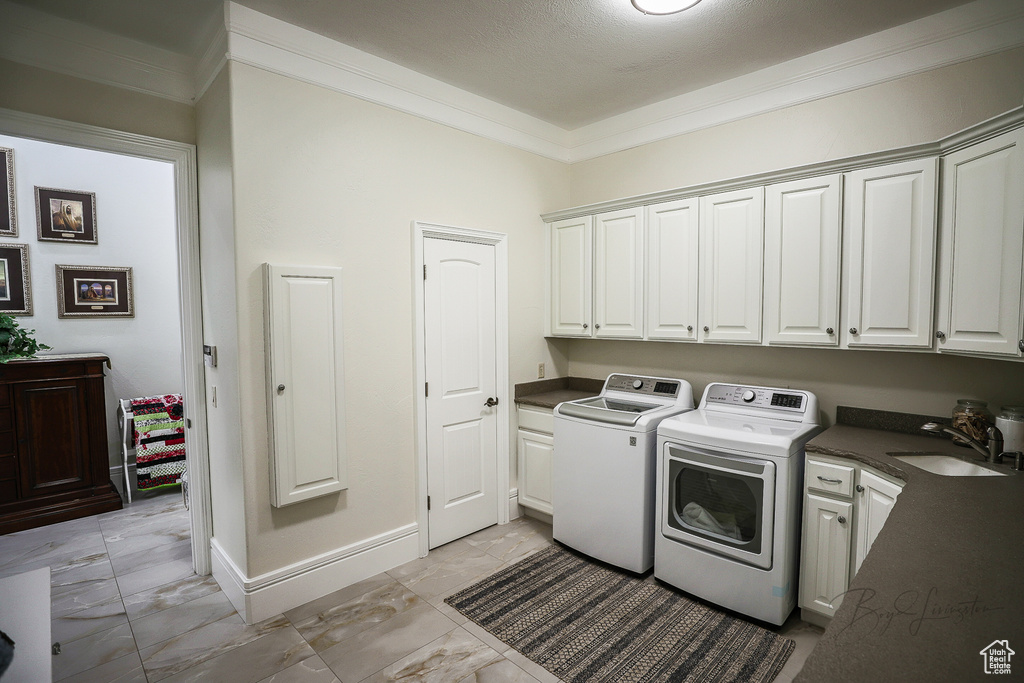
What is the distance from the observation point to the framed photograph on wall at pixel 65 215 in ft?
13.0

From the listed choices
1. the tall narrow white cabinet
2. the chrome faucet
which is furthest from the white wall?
the chrome faucet

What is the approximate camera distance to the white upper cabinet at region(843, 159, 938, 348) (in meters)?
2.26

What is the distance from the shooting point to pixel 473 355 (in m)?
3.42

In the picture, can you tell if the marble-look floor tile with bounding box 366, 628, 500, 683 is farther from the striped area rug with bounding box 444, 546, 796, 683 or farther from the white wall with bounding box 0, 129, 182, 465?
the white wall with bounding box 0, 129, 182, 465

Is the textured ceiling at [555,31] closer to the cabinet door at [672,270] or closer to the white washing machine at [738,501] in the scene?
the cabinet door at [672,270]

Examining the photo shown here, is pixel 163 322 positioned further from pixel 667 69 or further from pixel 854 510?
pixel 854 510

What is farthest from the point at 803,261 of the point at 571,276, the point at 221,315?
the point at 221,315

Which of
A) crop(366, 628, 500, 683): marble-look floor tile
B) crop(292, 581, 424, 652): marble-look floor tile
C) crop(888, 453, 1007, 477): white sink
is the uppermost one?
crop(888, 453, 1007, 477): white sink

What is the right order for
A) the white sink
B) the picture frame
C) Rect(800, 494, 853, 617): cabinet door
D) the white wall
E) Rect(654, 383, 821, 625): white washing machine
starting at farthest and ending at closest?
the white wall → the picture frame → Rect(654, 383, 821, 625): white washing machine → Rect(800, 494, 853, 617): cabinet door → the white sink

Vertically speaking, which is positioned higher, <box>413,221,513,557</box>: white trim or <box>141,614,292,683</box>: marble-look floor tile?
<box>413,221,513,557</box>: white trim

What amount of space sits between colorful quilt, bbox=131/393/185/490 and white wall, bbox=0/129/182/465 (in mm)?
377

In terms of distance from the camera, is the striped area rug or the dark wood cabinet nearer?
the striped area rug

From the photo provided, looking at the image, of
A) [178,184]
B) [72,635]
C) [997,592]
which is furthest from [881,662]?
[178,184]

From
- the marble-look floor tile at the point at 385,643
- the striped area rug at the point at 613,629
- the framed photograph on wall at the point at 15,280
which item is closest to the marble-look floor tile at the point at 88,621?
the marble-look floor tile at the point at 385,643
